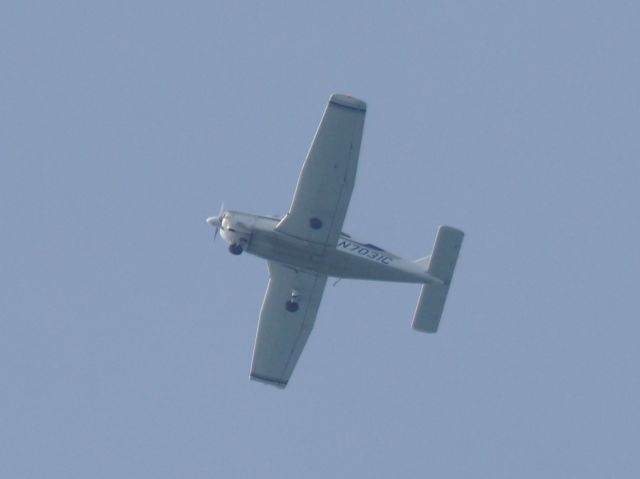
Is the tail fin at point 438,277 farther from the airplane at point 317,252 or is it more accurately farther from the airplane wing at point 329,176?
the airplane wing at point 329,176

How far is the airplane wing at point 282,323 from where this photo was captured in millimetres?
45375

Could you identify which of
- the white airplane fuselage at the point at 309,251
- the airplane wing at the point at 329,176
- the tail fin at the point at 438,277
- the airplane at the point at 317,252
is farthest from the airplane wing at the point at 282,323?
the tail fin at the point at 438,277

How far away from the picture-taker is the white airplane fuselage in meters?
43.8

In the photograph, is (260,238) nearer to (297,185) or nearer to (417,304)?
(297,185)

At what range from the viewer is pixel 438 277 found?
4522 cm


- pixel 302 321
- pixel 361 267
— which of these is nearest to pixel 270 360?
pixel 302 321

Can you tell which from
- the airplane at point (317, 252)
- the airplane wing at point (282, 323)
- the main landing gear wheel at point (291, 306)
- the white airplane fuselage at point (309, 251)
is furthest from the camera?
the main landing gear wheel at point (291, 306)

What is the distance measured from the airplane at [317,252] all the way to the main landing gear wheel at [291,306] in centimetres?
3

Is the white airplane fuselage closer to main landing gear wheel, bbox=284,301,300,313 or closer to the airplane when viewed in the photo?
the airplane

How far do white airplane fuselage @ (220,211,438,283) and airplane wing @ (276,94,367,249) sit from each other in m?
0.40

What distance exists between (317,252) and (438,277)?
151 inches

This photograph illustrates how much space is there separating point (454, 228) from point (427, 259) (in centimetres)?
127

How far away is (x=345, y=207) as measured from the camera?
42.7m

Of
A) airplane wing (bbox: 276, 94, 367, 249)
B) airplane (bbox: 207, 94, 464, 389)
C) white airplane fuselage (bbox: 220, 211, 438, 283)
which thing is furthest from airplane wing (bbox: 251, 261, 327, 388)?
airplane wing (bbox: 276, 94, 367, 249)
